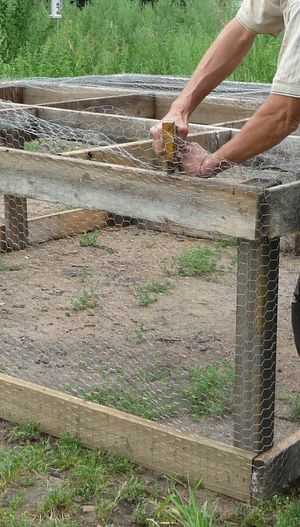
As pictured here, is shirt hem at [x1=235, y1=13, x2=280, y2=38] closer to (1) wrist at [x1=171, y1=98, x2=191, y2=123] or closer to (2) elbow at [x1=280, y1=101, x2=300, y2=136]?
(1) wrist at [x1=171, y1=98, x2=191, y2=123]

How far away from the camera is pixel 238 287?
3059 millimetres

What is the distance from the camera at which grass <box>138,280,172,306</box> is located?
16.7 feet

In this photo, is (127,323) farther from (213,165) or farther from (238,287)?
(213,165)

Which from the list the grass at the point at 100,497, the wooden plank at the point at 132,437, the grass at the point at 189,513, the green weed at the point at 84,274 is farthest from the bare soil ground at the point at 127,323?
the grass at the point at 189,513

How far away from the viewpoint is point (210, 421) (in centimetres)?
371

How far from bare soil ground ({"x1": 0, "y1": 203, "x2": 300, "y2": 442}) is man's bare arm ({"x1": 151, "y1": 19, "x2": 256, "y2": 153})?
3.82 ft

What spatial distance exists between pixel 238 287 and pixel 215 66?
2.81 ft

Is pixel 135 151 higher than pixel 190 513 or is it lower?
higher

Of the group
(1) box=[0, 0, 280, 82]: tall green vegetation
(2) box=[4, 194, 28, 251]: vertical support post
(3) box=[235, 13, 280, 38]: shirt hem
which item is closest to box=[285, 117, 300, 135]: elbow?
(3) box=[235, 13, 280, 38]: shirt hem

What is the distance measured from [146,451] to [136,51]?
7915 millimetres

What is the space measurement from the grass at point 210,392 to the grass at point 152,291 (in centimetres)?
103

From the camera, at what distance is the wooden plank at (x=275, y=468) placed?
3.12 m

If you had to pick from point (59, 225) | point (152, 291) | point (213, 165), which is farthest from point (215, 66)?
point (59, 225)

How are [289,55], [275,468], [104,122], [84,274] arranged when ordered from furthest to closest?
1. [84,274]
2. [104,122]
3. [275,468]
4. [289,55]
